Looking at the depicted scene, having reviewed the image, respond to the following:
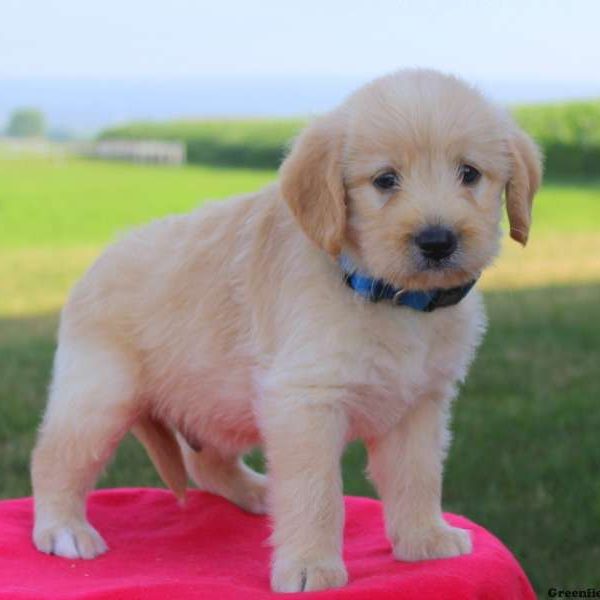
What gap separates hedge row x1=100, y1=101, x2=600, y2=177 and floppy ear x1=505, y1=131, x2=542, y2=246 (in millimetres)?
707

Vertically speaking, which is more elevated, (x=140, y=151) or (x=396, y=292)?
(x=396, y=292)

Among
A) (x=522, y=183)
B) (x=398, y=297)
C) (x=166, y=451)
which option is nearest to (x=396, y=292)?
(x=398, y=297)

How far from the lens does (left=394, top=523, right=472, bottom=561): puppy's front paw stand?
3893mm

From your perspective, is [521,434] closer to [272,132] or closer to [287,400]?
[287,400]

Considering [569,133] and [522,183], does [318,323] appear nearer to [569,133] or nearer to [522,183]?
[522,183]

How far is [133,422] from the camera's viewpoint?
427 centimetres

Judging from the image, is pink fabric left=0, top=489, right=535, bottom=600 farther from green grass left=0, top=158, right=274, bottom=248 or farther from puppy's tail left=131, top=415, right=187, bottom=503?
green grass left=0, top=158, right=274, bottom=248

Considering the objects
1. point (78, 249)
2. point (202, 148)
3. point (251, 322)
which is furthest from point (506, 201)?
point (202, 148)

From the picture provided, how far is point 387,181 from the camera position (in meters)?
3.44

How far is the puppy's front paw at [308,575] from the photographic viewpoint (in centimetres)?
349

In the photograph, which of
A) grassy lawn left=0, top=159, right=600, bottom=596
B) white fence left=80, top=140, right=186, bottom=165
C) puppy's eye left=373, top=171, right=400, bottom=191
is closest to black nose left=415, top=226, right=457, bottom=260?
puppy's eye left=373, top=171, right=400, bottom=191

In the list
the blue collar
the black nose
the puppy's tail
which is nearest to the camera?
the black nose

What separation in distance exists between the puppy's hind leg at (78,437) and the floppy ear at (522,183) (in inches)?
53.7

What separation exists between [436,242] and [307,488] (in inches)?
31.3
